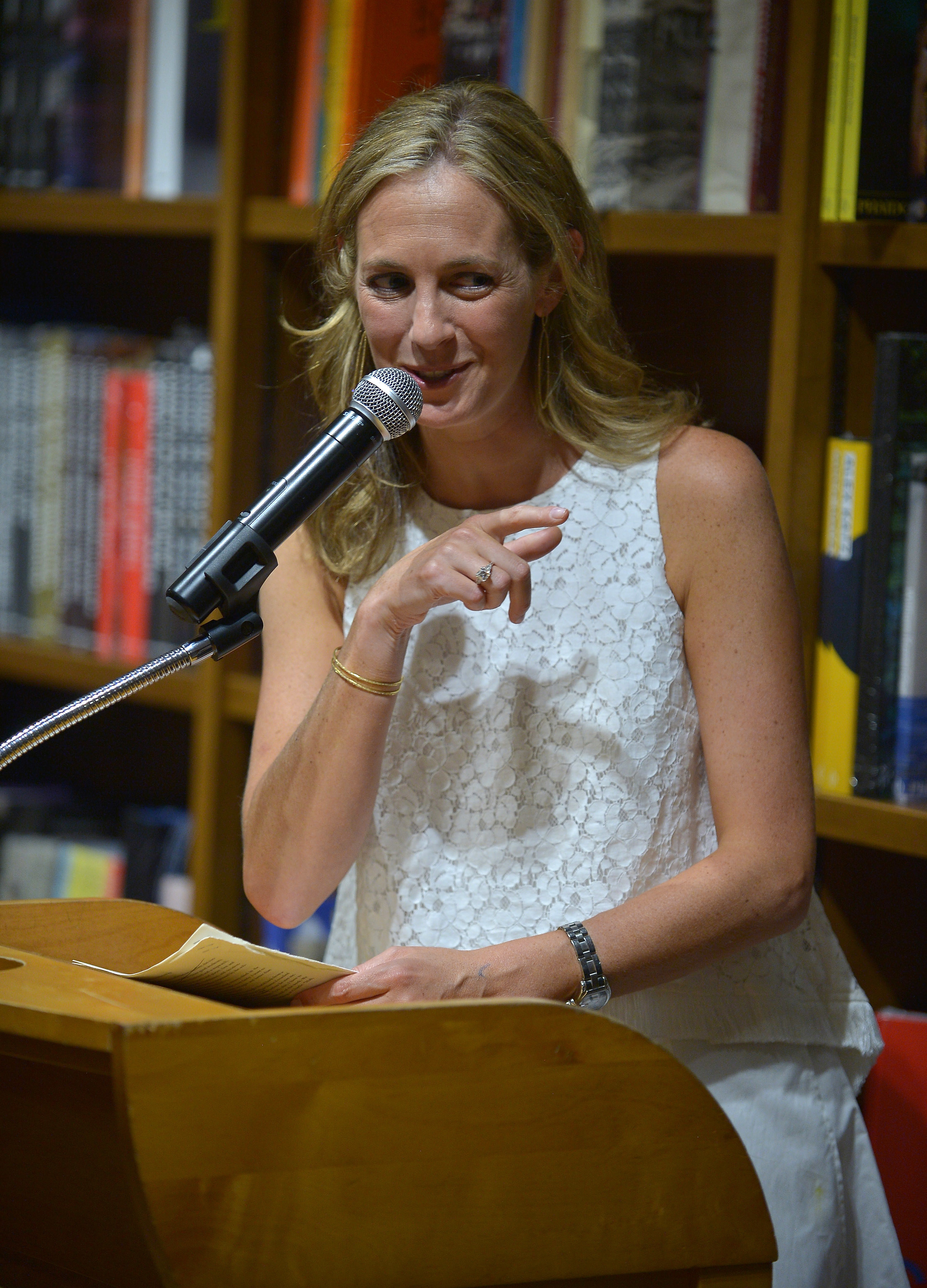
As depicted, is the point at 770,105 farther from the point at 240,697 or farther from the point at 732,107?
the point at 240,697

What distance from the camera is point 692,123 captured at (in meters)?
1.41

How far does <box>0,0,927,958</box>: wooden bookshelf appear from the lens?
132cm

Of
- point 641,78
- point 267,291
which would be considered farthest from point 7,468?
point 641,78

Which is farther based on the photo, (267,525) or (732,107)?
(732,107)

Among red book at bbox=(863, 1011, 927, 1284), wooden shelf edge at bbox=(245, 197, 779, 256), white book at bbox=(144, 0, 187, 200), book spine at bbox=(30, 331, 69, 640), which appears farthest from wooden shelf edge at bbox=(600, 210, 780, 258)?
book spine at bbox=(30, 331, 69, 640)

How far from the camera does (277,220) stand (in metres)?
1.69

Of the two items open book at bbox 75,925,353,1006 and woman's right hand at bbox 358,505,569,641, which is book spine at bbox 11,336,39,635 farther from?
open book at bbox 75,925,353,1006

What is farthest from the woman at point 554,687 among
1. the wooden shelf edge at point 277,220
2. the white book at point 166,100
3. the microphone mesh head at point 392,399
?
the white book at point 166,100

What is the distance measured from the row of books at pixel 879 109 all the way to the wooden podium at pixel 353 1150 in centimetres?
92

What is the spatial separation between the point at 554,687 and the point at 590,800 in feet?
0.37

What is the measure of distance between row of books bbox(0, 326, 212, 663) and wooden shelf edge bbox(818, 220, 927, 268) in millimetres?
859

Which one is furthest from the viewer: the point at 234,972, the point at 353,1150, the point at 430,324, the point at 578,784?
the point at 578,784

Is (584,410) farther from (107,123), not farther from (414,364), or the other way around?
(107,123)

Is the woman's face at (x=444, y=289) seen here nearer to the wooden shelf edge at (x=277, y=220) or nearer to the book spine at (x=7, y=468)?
the wooden shelf edge at (x=277, y=220)
